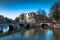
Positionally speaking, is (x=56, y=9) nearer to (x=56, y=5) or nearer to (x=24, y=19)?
(x=56, y=5)

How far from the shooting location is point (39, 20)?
1367cm

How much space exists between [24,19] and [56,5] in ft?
15.4

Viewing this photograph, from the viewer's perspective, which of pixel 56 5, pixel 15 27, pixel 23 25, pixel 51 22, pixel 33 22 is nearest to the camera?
pixel 15 27

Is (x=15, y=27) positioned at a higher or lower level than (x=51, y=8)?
lower

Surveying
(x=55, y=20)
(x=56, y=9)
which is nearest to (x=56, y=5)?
(x=56, y=9)

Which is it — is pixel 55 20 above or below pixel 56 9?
below

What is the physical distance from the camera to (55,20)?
36.3ft

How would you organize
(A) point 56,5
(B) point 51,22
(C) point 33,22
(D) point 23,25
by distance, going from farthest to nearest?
(C) point 33,22 → (D) point 23,25 → (B) point 51,22 → (A) point 56,5

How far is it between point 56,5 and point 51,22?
4.93ft

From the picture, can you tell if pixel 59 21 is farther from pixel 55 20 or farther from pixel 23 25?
pixel 23 25

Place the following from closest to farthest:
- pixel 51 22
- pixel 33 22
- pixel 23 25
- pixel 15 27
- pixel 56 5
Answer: pixel 15 27 → pixel 56 5 → pixel 51 22 → pixel 23 25 → pixel 33 22

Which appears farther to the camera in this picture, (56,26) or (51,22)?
(51,22)

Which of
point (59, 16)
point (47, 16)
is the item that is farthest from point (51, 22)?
point (59, 16)

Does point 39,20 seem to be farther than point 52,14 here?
Yes
